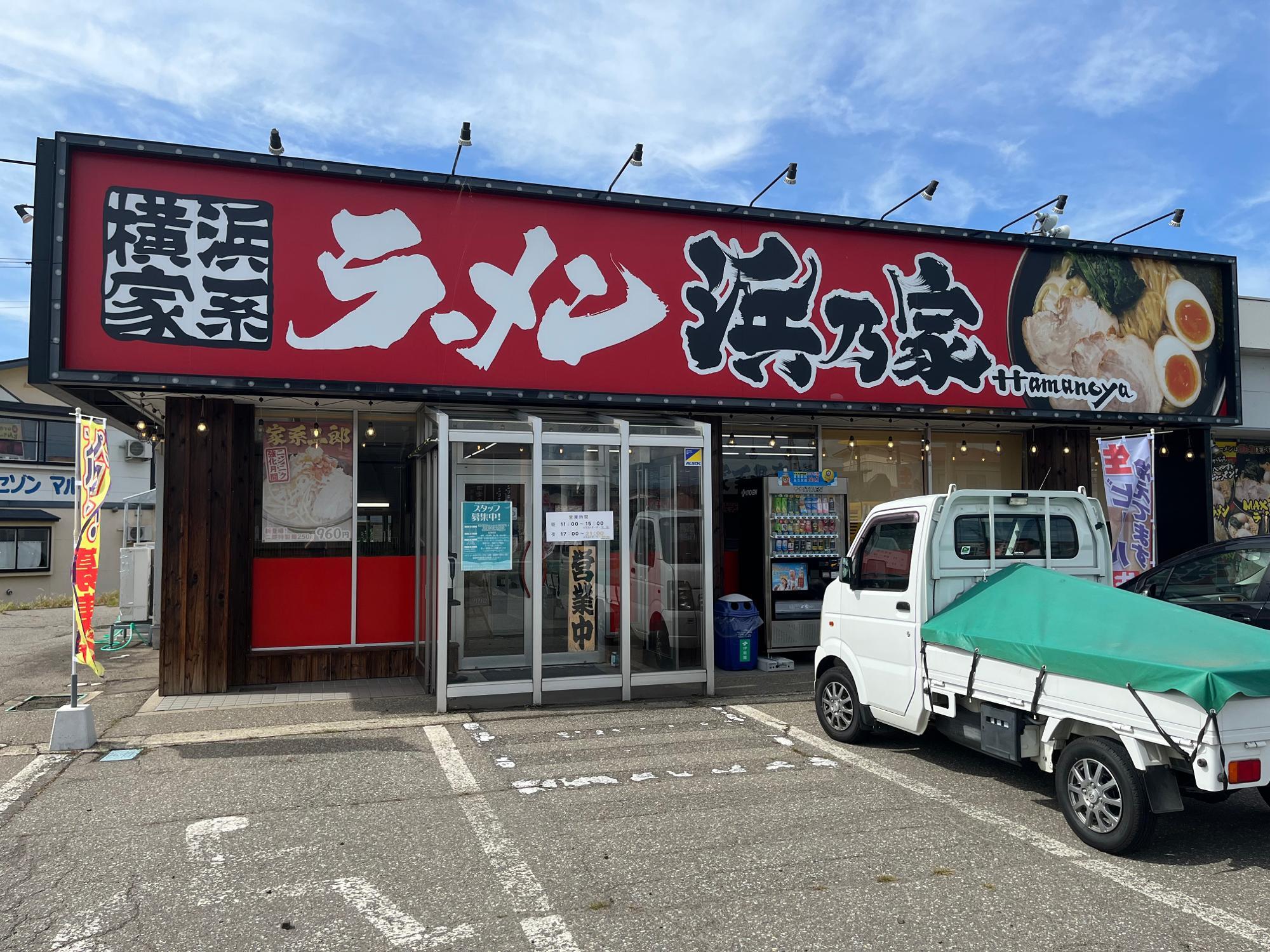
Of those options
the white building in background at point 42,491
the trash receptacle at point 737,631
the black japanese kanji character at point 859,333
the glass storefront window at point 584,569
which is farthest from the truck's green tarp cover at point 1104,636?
the white building in background at point 42,491

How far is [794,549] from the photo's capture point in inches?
465

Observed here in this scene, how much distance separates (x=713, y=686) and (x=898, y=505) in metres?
3.61

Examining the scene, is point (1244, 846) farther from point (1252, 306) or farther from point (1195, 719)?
point (1252, 306)

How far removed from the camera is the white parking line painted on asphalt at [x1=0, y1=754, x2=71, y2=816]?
621 cm

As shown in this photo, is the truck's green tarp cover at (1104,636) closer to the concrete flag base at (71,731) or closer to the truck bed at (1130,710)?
the truck bed at (1130,710)

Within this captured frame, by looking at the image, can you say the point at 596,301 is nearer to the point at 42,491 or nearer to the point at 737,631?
the point at 737,631

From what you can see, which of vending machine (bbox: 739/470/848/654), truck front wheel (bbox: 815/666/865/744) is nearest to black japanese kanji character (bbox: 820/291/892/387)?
vending machine (bbox: 739/470/848/654)

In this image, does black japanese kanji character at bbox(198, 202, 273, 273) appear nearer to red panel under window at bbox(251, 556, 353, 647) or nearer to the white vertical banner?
red panel under window at bbox(251, 556, 353, 647)

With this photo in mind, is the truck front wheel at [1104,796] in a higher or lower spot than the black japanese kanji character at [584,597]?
lower

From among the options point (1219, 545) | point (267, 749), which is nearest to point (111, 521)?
point (267, 749)

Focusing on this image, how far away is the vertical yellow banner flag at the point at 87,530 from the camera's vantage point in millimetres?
7508

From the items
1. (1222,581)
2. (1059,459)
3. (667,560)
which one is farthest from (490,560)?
(1059,459)

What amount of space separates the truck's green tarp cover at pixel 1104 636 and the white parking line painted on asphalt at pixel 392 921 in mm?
3717

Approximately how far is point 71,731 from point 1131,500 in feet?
39.1
